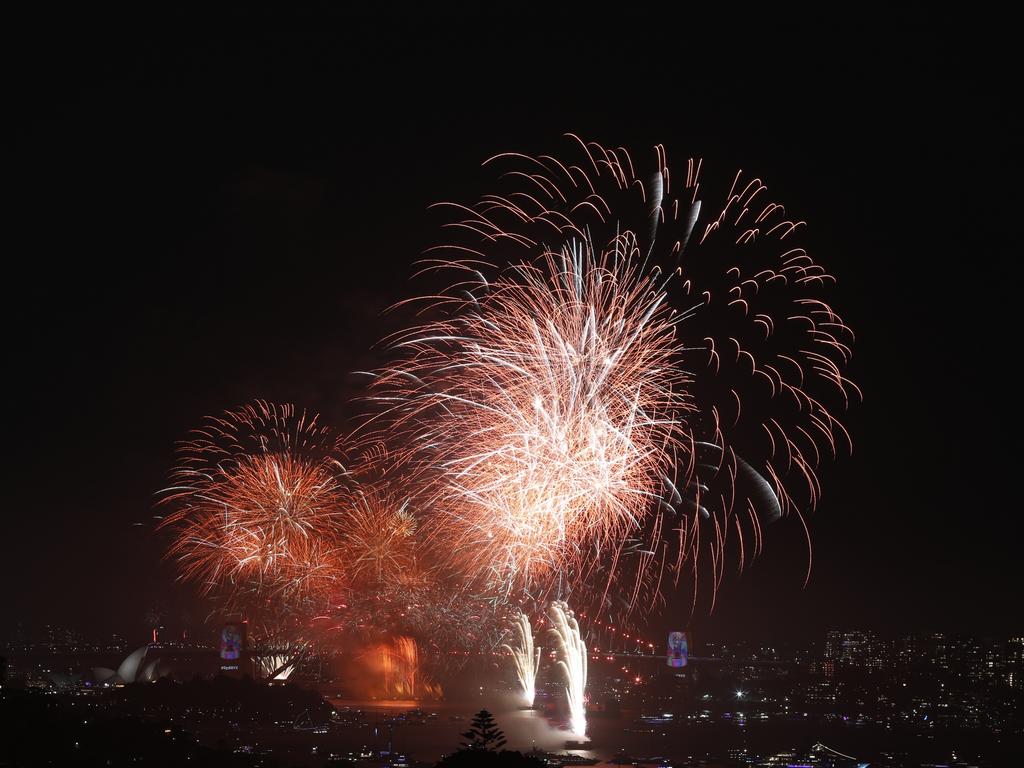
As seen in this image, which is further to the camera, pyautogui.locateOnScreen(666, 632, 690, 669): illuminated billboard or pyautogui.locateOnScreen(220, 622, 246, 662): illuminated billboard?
pyautogui.locateOnScreen(666, 632, 690, 669): illuminated billboard

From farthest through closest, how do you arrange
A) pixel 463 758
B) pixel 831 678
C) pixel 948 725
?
pixel 831 678, pixel 948 725, pixel 463 758

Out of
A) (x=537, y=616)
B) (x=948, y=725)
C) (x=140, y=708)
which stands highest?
(x=537, y=616)

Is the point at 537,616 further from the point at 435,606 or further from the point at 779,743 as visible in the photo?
the point at 779,743

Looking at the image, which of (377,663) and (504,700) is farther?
(504,700)

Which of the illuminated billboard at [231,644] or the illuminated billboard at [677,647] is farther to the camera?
A: the illuminated billboard at [677,647]

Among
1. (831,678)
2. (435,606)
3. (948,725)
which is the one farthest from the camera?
(831,678)

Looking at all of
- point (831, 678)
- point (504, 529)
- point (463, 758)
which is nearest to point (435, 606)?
point (504, 529)

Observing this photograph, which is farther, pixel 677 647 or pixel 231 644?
pixel 677 647

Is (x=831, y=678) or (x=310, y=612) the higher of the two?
(x=310, y=612)

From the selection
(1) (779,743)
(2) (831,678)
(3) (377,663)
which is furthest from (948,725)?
(3) (377,663)
